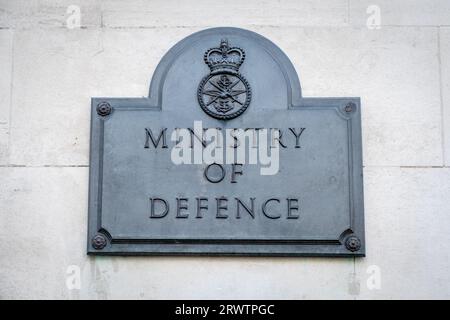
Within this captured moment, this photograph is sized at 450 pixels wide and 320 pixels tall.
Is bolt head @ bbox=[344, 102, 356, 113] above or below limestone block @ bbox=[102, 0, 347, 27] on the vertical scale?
below

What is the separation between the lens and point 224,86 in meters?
5.62

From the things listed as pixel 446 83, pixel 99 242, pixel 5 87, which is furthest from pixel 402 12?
pixel 5 87

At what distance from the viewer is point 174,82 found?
5648mm

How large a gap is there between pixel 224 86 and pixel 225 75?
10 cm

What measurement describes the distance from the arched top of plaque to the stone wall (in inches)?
4.2

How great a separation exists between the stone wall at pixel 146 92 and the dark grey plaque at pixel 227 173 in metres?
0.12

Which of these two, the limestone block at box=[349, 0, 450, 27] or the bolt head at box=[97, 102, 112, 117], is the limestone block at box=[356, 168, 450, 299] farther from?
the bolt head at box=[97, 102, 112, 117]

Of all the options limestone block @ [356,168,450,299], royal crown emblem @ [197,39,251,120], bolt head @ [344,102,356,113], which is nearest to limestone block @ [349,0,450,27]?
bolt head @ [344,102,356,113]

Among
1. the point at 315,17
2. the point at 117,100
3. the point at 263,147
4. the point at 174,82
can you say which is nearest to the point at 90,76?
the point at 117,100

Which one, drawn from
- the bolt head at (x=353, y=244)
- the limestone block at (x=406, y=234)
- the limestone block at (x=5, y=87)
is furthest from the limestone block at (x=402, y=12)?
the limestone block at (x=5, y=87)

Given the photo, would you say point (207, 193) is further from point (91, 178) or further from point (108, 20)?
point (108, 20)

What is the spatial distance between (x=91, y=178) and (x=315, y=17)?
7.40 ft

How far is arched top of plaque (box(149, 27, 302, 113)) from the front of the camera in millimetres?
5586

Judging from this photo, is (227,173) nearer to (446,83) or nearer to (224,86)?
(224,86)
